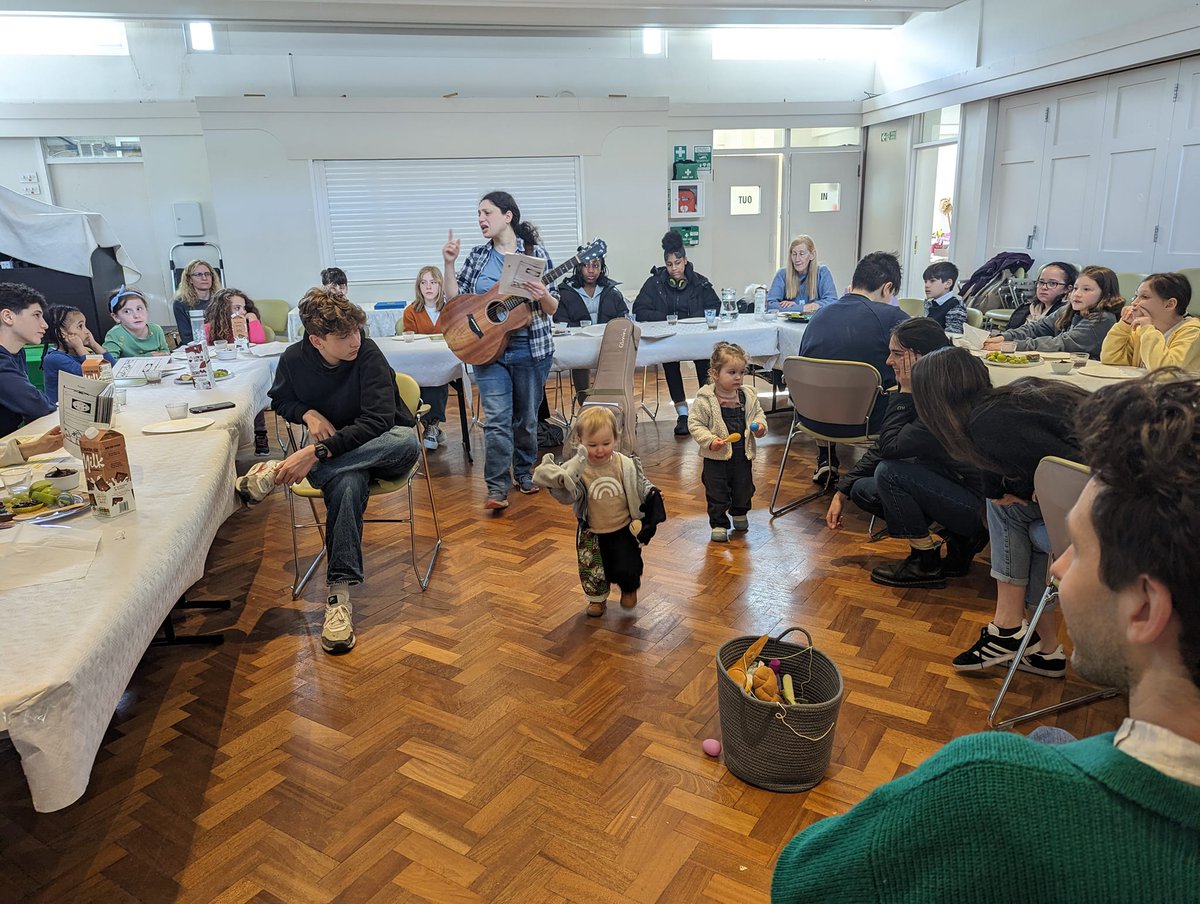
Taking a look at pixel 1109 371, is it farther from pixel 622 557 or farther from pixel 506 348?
pixel 506 348

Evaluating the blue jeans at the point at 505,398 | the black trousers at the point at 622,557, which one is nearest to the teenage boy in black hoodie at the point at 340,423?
the black trousers at the point at 622,557

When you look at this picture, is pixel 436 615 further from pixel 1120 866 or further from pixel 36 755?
pixel 1120 866

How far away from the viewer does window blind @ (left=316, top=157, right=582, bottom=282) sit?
834 cm

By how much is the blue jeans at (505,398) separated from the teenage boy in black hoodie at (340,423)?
41.8 inches

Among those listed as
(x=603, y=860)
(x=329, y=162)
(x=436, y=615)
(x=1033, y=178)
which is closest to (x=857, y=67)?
(x=1033, y=178)

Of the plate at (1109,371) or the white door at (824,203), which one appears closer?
the plate at (1109,371)

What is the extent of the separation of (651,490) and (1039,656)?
1418mm

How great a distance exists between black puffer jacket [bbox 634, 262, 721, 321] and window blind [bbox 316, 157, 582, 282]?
8.89ft

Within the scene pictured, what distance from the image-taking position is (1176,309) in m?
3.58

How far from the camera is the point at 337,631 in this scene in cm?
293

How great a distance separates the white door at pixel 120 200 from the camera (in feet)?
27.3

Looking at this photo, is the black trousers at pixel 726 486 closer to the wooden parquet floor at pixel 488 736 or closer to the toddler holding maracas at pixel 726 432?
the toddler holding maracas at pixel 726 432

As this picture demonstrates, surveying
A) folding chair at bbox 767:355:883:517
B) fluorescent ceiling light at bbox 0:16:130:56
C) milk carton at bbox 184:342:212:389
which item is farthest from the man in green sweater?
fluorescent ceiling light at bbox 0:16:130:56

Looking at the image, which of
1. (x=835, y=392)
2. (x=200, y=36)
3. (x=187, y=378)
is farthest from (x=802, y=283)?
(x=200, y=36)
